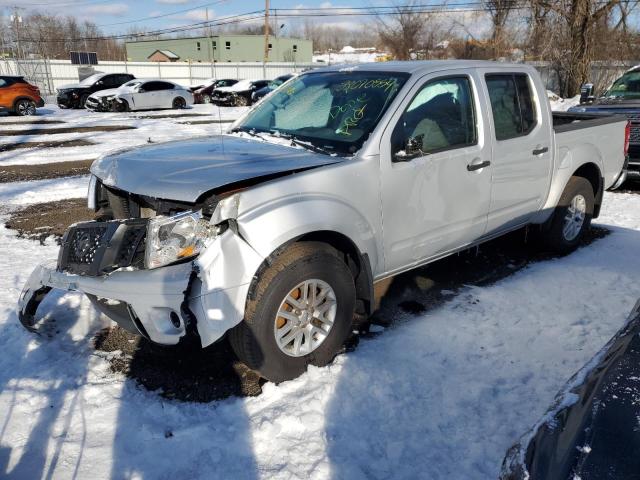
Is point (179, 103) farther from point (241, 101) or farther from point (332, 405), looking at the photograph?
point (332, 405)

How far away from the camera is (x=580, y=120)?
237 inches

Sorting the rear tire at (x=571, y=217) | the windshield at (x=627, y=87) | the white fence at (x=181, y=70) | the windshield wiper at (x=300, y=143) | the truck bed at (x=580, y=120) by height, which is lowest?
the rear tire at (x=571, y=217)

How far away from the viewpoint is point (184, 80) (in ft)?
136

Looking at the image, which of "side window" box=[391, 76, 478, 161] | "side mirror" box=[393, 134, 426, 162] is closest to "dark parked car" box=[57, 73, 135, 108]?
"side window" box=[391, 76, 478, 161]

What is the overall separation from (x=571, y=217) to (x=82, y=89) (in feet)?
79.4

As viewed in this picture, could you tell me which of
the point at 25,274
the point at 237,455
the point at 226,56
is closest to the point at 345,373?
the point at 237,455

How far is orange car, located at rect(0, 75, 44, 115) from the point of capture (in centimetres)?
2059

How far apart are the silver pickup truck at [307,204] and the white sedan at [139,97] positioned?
20727mm

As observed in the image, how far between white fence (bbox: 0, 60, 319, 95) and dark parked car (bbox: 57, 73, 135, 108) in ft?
42.9

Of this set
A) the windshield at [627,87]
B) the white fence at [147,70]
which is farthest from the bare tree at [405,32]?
the windshield at [627,87]

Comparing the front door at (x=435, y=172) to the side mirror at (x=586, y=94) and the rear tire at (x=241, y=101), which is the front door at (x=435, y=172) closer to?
the side mirror at (x=586, y=94)

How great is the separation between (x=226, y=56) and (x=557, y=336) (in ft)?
244

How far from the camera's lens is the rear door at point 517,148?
443cm

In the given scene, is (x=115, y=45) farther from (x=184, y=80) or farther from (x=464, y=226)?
(x=464, y=226)
